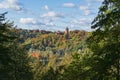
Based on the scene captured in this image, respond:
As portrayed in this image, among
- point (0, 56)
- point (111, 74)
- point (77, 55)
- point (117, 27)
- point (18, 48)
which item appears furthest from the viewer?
point (18, 48)

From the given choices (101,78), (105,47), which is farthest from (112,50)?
(101,78)

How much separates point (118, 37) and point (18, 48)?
3428 cm

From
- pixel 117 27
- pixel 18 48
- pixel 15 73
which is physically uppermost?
pixel 117 27

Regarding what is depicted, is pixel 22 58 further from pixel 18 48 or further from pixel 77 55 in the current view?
pixel 77 55

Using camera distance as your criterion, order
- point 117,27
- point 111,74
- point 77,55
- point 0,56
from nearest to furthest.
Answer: point 117,27
point 111,74
point 0,56
point 77,55

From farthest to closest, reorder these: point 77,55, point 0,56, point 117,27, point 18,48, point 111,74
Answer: point 18,48, point 77,55, point 0,56, point 111,74, point 117,27

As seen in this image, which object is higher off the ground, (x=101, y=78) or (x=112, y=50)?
(x=112, y=50)

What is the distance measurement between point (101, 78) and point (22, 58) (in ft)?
116

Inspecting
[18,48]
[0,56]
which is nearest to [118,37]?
[0,56]

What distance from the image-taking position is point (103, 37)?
2086 cm

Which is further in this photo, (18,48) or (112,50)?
(18,48)

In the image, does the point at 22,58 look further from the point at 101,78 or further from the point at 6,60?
the point at 101,78

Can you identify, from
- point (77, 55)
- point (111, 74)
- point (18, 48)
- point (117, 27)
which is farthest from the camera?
point (18, 48)

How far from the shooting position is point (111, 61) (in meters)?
20.2
